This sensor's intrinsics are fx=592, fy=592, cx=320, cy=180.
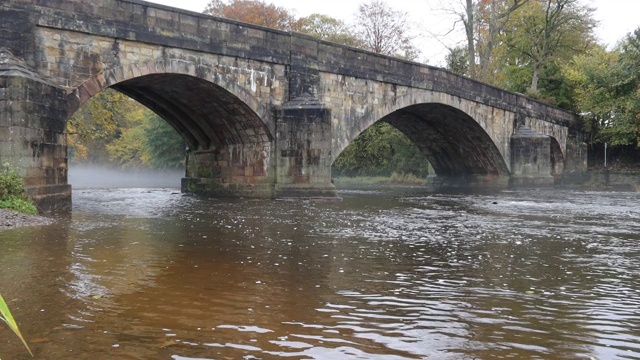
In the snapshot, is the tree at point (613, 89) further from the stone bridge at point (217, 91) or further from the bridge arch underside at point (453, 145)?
the bridge arch underside at point (453, 145)

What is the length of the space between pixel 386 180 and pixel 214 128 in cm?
2193

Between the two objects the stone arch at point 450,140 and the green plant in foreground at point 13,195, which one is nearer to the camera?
the green plant in foreground at point 13,195

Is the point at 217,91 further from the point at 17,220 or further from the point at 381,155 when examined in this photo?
the point at 381,155

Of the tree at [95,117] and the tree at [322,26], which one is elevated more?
the tree at [322,26]

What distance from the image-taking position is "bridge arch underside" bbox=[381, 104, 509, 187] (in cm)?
2772

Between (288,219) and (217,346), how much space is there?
8445 mm

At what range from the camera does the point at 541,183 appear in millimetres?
30516

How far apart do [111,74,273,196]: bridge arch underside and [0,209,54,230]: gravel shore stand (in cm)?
688

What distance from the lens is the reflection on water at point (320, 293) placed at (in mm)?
3527

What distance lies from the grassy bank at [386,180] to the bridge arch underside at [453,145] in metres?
5.48

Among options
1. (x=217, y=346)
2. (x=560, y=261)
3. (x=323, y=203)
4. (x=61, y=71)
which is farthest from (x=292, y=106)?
(x=217, y=346)

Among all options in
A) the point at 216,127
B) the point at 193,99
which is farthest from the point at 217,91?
the point at 216,127

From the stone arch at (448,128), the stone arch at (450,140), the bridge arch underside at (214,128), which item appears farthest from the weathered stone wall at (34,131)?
the stone arch at (450,140)

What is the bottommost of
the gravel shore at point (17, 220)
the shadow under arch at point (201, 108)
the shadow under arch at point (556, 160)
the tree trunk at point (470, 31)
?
the gravel shore at point (17, 220)
